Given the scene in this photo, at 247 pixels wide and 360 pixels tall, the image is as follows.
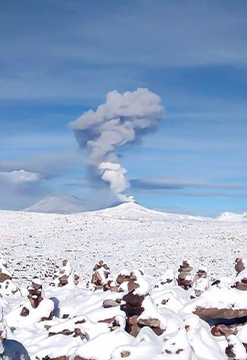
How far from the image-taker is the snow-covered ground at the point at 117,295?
12.4 meters

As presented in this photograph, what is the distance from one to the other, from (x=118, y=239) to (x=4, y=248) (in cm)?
1029

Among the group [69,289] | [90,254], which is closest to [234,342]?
[69,289]

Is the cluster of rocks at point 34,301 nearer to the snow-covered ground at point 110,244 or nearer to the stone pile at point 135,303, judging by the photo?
the stone pile at point 135,303

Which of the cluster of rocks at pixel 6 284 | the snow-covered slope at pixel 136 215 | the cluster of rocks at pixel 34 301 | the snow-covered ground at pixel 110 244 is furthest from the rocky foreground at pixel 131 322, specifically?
the snow-covered slope at pixel 136 215

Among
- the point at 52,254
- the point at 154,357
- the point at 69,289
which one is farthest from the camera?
the point at 52,254

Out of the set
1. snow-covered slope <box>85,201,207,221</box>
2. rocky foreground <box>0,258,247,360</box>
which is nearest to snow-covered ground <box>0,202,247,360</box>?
rocky foreground <box>0,258,247,360</box>

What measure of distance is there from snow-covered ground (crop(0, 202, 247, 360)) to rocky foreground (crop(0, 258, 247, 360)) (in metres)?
0.03

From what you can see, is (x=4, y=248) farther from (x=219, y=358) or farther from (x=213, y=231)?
(x=219, y=358)

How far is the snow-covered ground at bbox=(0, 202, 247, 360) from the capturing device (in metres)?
12.4

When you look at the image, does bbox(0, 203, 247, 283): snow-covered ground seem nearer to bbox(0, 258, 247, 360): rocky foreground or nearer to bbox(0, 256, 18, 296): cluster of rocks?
bbox(0, 256, 18, 296): cluster of rocks

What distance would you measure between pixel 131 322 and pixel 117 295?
3253mm

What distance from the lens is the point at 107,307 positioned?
58.0 ft

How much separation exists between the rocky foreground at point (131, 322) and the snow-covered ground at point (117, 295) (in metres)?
0.03

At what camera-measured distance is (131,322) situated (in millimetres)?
15102
